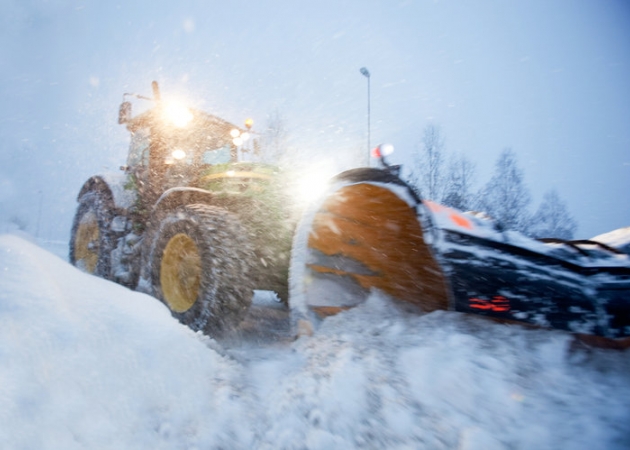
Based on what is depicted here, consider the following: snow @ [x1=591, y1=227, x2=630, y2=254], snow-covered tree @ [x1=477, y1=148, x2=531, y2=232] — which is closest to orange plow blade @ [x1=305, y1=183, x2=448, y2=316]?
snow @ [x1=591, y1=227, x2=630, y2=254]

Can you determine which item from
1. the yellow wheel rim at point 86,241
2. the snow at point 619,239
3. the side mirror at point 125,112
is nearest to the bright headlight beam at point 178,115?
the side mirror at point 125,112

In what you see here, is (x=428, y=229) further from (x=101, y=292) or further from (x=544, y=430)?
(x=101, y=292)

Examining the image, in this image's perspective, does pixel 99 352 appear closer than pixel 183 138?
Yes

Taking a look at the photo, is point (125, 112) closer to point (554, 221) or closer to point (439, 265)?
point (439, 265)

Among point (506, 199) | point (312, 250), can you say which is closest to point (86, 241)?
point (312, 250)

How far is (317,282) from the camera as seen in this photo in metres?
2.44

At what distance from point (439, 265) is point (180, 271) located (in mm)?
2134

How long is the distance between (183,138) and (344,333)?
10.4 ft

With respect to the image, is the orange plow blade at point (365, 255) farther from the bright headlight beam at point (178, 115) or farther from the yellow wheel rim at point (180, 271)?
the bright headlight beam at point (178, 115)

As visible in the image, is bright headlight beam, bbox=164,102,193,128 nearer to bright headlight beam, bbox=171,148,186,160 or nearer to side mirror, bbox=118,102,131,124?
bright headlight beam, bbox=171,148,186,160

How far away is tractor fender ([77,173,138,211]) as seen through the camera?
14.1 feet

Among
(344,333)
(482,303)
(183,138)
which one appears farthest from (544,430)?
(183,138)

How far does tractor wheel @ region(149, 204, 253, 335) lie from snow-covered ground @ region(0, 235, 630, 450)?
23.3 inches

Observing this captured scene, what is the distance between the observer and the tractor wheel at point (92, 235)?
4125 mm
